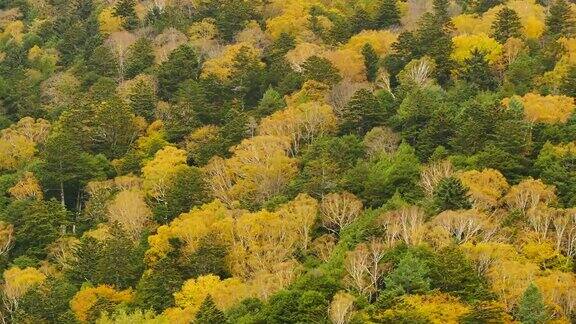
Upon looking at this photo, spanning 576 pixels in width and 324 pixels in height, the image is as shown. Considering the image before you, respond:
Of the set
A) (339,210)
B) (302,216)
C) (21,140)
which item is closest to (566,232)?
(339,210)

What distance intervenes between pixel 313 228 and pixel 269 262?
4813mm

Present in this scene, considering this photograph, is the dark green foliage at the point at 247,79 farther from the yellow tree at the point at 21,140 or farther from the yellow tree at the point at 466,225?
the yellow tree at the point at 466,225

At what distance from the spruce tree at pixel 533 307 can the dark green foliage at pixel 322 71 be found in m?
35.6

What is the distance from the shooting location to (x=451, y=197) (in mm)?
51375

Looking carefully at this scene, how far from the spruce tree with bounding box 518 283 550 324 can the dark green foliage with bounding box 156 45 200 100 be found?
4667 centimetres

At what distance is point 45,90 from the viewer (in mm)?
85188

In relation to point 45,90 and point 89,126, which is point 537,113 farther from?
point 45,90

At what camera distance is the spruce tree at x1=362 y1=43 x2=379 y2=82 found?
7850 cm

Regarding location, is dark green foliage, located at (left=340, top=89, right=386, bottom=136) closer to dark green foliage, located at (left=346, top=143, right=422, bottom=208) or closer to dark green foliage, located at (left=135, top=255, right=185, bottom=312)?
dark green foliage, located at (left=346, top=143, right=422, bottom=208)

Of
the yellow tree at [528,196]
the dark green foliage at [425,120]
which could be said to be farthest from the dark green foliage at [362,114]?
the yellow tree at [528,196]

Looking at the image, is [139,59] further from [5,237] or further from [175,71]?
[5,237]

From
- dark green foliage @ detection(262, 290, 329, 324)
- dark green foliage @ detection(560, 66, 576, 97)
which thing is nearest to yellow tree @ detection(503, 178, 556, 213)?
dark green foliage @ detection(262, 290, 329, 324)

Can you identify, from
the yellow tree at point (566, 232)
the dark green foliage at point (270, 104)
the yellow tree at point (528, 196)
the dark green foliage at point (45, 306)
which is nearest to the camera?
the yellow tree at point (566, 232)

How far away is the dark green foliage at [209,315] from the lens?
1765 inches
